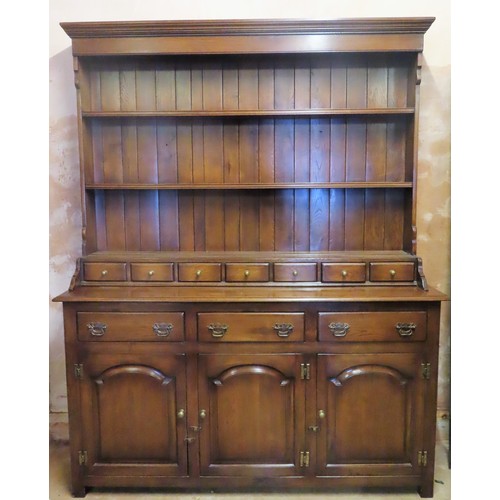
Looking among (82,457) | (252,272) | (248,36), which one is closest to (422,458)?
(252,272)

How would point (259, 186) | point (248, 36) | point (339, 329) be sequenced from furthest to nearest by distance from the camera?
point (259, 186) < point (248, 36) < point (339, 329)

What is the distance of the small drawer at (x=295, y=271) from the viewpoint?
207 centimetres

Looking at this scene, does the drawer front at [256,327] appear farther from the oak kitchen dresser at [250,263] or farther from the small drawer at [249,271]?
the small drawer at [249,271]

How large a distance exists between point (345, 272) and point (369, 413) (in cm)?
65

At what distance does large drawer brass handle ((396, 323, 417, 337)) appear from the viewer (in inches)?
72.4

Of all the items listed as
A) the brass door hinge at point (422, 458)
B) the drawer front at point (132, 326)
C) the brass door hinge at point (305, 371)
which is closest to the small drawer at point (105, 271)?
the drawer front at point (132, 326)

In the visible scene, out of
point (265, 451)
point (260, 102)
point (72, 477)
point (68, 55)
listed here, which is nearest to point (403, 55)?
point (260, 102)

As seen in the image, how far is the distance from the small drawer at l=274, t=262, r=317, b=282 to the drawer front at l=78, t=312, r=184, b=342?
527 mm

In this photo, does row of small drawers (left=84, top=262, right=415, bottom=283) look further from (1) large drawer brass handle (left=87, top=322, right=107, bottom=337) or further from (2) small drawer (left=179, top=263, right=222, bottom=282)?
(1) large drawer brass handle (left=87, top=322, right=107, bottom=337)

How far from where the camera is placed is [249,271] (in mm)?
2080

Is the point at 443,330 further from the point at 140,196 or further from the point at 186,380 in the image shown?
the point at 140,196

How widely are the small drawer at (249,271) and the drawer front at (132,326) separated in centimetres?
36

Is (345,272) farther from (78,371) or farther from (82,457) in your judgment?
(82,457)

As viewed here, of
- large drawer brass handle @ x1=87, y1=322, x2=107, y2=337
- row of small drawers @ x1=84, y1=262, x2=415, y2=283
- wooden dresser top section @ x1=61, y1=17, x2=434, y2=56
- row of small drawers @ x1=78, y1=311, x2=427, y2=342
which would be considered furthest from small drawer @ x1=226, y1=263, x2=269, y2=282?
wooden dresser top section @ x1=61, y1=17, x2=434, y2=56
